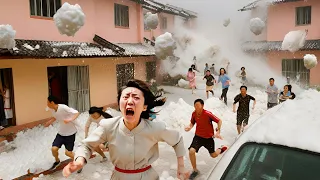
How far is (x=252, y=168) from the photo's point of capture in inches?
102

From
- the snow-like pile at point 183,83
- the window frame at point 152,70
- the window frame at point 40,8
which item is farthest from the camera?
the snow-like pile at point 183,83

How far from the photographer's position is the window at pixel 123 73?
1346 cm

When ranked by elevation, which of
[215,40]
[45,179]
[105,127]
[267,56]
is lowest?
[45,179]

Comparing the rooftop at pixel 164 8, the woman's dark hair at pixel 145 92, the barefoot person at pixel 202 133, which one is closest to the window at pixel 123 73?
the rooftop at pixel 164 8

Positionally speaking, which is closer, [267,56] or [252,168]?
[252,168]

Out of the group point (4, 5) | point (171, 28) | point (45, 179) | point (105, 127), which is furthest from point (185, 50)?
point (105, 127)

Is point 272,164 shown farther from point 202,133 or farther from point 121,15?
point 121,15

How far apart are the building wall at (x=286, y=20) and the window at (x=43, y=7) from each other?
562 inches

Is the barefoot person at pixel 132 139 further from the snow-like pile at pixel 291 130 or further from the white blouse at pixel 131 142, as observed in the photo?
the snow-like pile at pixel 291 130

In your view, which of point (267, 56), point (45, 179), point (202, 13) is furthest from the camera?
point (202, 13)

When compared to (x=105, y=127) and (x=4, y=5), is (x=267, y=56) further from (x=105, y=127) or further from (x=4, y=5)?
(x=105, y=127)

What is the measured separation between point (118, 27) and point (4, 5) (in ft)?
19.8

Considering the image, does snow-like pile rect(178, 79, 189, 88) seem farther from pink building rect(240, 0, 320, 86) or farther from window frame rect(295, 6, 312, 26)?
window frame rect(295, 6, 312, 26)

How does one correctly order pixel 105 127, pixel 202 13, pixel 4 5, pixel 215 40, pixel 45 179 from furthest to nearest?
pixel 202 13 < pixel 215 40 < pixel 4 5 < pixel 45 179 < pixel 105 127
